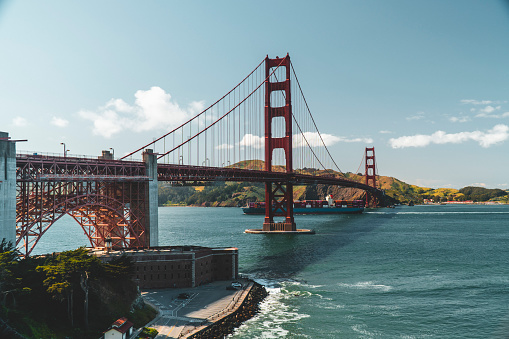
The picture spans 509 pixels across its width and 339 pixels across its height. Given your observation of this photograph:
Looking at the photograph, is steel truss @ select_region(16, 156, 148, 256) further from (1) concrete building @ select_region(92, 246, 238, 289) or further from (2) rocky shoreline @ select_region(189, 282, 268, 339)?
(2) rocky shoreline @ select_region(189, 282, 268, 339)

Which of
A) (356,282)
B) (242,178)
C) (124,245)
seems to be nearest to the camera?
(356,282)

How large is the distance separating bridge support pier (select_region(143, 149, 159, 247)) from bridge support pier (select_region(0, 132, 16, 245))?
20472 mm

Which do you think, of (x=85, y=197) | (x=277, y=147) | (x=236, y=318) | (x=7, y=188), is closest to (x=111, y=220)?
(x=85, y=197)

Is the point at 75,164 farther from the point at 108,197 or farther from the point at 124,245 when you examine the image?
the point at 124,245

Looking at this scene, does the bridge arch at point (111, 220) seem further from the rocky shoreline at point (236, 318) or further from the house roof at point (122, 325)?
the house roof at point (122, 325)

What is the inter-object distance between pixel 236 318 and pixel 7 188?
83.6ft

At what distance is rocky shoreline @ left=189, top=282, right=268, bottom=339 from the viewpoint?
3616 centimetres

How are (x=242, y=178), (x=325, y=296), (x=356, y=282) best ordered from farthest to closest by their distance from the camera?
1. (x=242, y=178)
2. (x=356, y=282)
3. (x=325, y=296)

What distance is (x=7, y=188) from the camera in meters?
41.2

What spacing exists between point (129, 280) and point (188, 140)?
4460 centimetres

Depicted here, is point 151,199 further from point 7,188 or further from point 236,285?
point 7,188

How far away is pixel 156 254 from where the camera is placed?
163ft

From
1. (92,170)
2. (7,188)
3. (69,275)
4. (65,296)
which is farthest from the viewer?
(92,170)

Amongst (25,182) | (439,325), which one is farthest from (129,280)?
(439,325)
